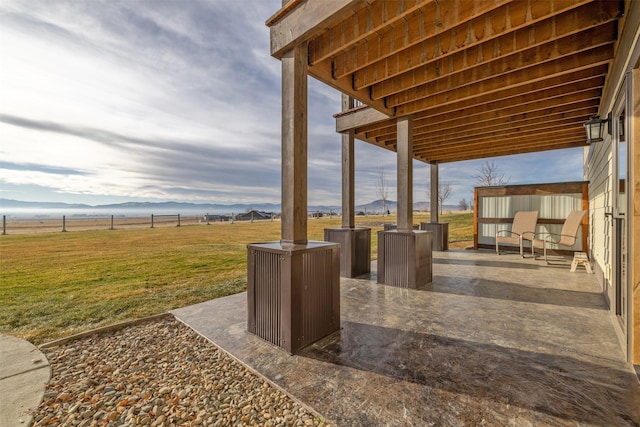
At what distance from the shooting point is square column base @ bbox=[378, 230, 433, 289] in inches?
156

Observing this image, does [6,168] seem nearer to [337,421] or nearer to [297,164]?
[297,164]

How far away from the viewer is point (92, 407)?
59.5 inches

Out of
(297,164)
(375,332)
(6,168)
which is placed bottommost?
(375,332)

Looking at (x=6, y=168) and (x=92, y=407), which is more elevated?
(x=6, y=168)

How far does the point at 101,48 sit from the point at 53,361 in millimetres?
5276

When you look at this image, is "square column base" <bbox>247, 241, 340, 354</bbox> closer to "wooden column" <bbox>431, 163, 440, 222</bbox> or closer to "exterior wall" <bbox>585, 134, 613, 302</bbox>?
"exterior wall" <bbox>585, 134, 613, 302</bbox>

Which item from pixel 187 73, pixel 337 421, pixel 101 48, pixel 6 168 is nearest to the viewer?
pixel 337 421

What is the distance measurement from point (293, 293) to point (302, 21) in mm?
2414

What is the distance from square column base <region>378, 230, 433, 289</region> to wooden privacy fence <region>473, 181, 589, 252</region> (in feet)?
16.3

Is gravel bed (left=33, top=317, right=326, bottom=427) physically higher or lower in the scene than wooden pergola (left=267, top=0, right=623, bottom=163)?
lower

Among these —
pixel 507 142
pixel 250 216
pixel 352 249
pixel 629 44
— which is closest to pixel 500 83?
pixel 629 44

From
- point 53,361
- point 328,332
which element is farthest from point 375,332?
point 53,361

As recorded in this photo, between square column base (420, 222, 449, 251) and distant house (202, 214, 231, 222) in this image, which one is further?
distant house (202, 214, 231, 222)

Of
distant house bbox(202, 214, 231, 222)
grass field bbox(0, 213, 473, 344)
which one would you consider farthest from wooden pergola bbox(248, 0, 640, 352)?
distant house bbox(202, 214, 231, 222)
